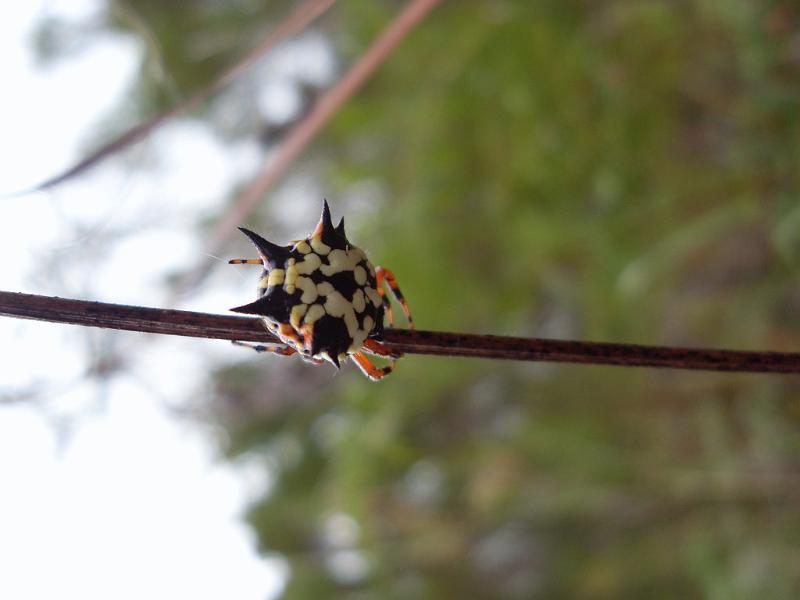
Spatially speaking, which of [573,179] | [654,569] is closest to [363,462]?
[654,569]

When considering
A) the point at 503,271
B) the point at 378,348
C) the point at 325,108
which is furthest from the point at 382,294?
the point at 503,271

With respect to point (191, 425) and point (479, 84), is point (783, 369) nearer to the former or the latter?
point (479, 84)

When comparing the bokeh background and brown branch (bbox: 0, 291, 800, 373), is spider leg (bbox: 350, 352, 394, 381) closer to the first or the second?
brown branch (bbox: 0, 291, 800, 373)

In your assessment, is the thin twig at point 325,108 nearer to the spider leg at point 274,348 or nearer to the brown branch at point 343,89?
the brown branch at point 343,89

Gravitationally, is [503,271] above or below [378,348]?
above

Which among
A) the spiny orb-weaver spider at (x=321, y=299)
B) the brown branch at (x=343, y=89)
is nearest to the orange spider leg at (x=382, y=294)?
the spiny orb-weaver spider at (x=321, y=299)

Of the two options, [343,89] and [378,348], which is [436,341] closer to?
[378,348]
